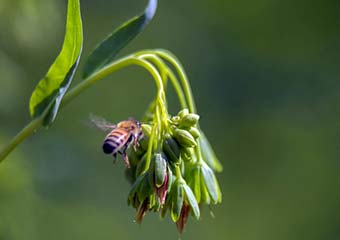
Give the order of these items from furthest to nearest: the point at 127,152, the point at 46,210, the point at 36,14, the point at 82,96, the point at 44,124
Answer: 1. the point at 82,96
2. the point at 46,210
3. the point at 36,14
4. the point at 127,152
5. the point at 44,124

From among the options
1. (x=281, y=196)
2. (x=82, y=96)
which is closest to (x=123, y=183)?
(x=82, y=96)

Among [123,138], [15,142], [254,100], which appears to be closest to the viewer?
[15,142]

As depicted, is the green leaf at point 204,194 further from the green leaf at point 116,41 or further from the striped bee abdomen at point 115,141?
the green leaf at point 116,41

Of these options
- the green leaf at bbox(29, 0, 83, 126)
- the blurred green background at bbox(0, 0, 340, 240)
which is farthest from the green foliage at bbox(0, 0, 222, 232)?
the blurred green background at bbox(0, 0, 340, 240)

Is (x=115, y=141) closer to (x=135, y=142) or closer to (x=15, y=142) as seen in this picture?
(x=135, y=142)

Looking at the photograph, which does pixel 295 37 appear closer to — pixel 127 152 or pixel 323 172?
pixel 323 172

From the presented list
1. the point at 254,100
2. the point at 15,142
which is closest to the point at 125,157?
the point at 15,142
